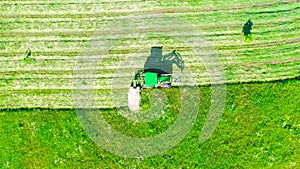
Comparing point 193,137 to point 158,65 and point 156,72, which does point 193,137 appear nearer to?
point 156,72

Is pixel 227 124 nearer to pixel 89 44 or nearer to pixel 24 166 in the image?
pixel 89 44

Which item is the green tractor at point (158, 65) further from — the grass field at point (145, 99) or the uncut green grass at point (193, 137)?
the uncut green grass at point (193, 137)

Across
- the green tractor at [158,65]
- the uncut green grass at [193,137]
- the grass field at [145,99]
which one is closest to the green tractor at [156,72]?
the green tractor at [158,65]

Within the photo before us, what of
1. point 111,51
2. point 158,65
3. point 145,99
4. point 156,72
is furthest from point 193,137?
point 111,51

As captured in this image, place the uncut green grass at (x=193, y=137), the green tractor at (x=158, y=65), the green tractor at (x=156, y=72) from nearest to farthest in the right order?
the uncut green grass at (x=193, y=137) → the green tractor at (x=156, y=72) → the green tractor at (x=158, y=65)

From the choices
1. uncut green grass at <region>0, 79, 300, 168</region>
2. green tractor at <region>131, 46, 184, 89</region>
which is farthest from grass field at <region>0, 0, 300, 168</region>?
green tractor at <region>131, 46, 184, 89</region>

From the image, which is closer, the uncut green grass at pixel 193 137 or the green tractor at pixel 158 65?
the uncut green grass at pixel 193 137
